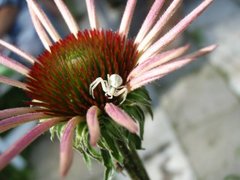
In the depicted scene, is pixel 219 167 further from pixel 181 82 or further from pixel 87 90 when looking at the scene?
pixel 87 90

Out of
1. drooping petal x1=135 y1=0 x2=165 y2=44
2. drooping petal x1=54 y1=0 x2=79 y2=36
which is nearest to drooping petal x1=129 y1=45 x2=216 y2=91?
drooping petal x1=135 y1=0 x2=165 y2=44

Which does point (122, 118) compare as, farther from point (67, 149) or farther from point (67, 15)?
point (67, 15)

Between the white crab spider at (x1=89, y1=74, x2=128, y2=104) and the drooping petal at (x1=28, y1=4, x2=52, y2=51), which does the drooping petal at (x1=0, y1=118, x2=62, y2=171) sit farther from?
the drooping petal at (x1=28, y1=4, x2=52, y2=51)

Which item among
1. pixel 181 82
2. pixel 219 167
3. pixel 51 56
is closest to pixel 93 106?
pixel 51 56

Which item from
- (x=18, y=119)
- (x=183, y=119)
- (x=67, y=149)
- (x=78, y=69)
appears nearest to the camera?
(x=67, y=149)

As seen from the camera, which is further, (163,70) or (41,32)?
(41,32)

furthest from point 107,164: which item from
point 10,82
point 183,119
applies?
point 183,119

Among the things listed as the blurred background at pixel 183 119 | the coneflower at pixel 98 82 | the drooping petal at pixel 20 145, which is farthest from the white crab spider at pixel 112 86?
the blurred background at pixel 183 119
